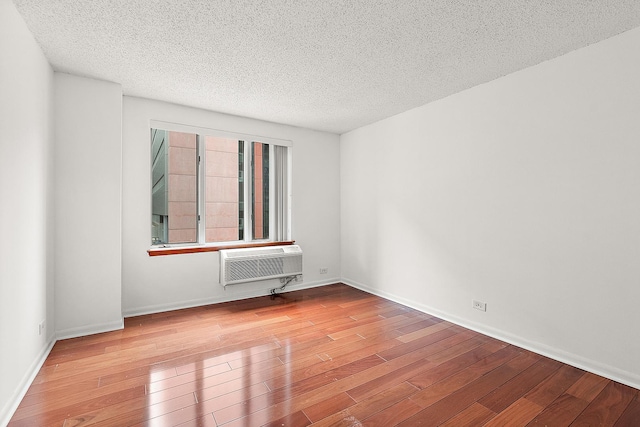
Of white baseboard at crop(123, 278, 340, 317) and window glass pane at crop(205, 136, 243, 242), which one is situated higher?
window glass pane at crop(205, 136, 243, 242)

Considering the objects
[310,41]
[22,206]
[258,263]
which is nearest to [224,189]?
[258,263]

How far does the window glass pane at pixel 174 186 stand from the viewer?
13.2ft

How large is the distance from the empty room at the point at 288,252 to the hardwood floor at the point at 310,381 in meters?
0.02

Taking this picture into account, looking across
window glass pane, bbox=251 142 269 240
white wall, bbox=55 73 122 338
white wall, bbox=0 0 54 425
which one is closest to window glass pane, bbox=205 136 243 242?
window glass pane, bbox=251 142 269 240

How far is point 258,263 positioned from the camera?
4.29 meters

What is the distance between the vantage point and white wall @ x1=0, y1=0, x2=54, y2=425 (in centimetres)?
186

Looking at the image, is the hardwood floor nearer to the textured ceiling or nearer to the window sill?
the window sill

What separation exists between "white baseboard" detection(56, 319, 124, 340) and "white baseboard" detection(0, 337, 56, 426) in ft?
0.70

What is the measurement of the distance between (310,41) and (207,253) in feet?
9.60

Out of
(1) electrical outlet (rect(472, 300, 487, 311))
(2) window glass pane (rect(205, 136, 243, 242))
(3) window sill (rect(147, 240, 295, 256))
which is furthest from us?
(2) window glass pane (rect(205, 136, 243, 242))

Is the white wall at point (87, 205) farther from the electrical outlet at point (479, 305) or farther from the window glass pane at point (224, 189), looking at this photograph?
the electrical outlet at point (479, 305)

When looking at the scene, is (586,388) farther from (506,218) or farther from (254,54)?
(254,54)

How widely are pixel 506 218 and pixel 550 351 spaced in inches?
47.9

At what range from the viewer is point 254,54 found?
2605mm
